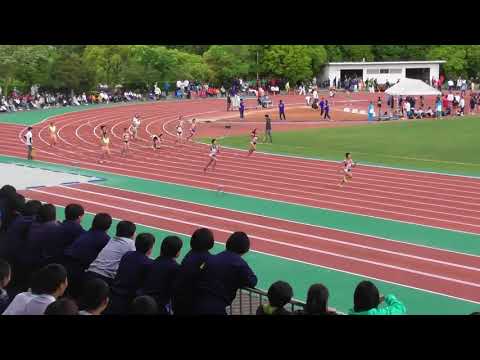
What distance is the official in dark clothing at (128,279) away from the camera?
20.1 ft

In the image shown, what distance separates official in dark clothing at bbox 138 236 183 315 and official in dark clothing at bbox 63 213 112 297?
1135mm

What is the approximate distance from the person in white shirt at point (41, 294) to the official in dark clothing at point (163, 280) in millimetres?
842

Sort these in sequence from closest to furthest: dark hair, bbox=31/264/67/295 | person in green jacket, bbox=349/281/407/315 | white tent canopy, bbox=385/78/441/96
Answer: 1. person in green jacket, bbox=349/281/407/315
2. dark hair, bbox=31/264/67/295
3. white tent canopy, bbox=385/78/441/96

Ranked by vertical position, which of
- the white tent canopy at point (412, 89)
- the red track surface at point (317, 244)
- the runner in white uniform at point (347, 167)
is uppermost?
the white tent canopy at point (412, 89)

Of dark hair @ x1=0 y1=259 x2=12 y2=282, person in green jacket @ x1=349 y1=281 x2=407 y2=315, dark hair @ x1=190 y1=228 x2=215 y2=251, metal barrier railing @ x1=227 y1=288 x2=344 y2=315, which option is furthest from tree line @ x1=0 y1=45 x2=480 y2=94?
person in green jacket @ x1=349 y1=281 x2=407 y2=315

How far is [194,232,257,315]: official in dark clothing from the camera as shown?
575 centimetres

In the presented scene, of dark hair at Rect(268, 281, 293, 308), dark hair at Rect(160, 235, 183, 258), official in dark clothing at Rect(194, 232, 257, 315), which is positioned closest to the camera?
dark hair at Rect(268, 281, 293, 308)

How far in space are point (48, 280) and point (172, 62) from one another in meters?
53.1

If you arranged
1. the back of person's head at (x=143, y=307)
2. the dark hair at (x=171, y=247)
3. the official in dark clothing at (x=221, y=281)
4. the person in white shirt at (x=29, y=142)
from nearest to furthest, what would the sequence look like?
the back of person's head at (x=143, y=307), the official in dark clothing at (x=221, y=281), the dark hair at (x=171, y=247), the person in white shirt at (x=29, y=142)

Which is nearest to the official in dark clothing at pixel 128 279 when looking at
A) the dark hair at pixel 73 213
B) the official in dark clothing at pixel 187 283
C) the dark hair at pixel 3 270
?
the official in dark clothing at pixel 187 283

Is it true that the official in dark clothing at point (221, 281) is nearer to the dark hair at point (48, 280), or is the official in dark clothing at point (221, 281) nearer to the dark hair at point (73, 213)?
the dark hair at point (48, 280)

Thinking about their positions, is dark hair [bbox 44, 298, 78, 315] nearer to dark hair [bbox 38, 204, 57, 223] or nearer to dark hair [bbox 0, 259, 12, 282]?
dark hair [bbox 0, 259, 12, 282]

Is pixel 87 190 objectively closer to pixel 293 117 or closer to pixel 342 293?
pixel 342 293
